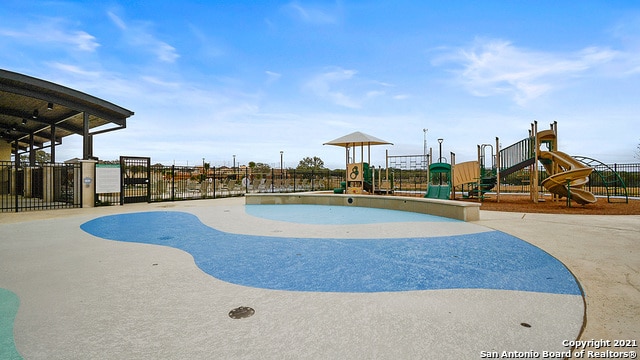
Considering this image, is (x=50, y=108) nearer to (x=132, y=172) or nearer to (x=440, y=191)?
(x=132, y=172)

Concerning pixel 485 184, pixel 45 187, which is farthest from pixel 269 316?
pixel 45 187

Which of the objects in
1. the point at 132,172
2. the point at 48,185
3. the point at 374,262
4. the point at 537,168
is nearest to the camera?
the point at 374,262

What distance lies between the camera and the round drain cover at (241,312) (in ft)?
10.0

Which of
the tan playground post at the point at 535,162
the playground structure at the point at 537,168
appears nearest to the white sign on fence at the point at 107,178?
the playground structure at the point at 537,168

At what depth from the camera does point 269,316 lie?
10.0 feet

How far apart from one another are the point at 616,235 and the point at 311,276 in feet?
25.1

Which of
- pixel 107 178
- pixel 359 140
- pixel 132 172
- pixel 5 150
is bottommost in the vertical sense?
pixel 107 178

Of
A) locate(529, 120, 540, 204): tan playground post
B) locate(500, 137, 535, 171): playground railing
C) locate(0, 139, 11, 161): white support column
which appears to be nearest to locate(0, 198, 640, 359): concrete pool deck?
locate(529, 120, 540, 204): tan playground post

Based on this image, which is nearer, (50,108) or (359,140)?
(50,108)

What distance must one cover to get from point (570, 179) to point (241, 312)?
51.1 feet

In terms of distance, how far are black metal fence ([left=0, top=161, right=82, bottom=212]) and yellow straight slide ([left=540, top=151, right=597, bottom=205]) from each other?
72.0 ft

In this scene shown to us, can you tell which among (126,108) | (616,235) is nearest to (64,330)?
(616,235)

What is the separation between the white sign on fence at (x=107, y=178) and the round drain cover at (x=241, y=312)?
16.0 metres

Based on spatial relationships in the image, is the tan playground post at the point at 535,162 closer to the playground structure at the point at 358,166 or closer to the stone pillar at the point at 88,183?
the playground structure at the point at 358,166
